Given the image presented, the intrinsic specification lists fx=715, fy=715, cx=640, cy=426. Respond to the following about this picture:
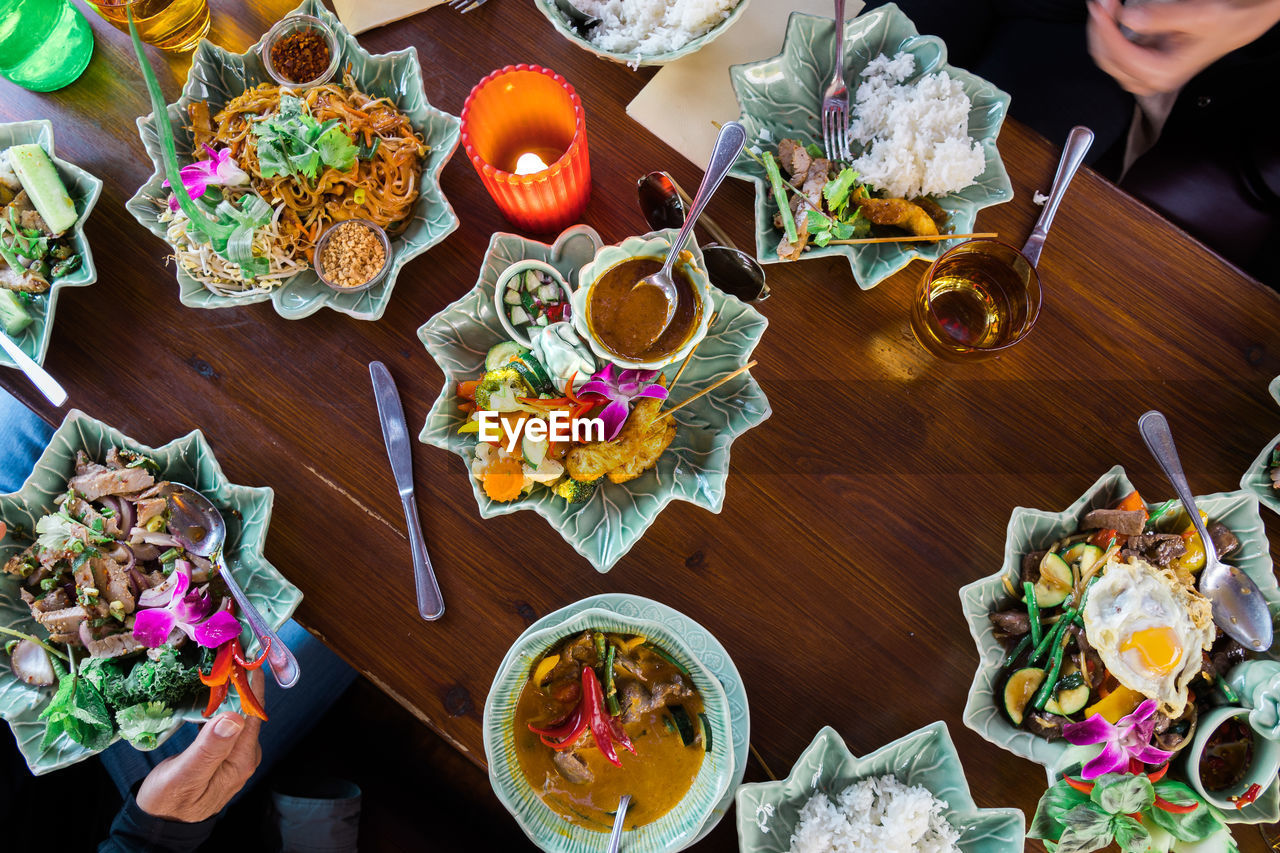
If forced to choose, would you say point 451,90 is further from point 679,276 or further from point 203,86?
point 679,276

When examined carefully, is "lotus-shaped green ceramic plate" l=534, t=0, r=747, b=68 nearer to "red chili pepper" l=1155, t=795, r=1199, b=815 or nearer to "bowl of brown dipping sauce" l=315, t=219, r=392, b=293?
"bowl of brown dipping sauce" l=315, t=219, r=392, b=293

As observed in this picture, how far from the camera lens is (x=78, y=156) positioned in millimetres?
1691

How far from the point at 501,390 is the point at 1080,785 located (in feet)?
4.32

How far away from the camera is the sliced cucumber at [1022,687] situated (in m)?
1.36

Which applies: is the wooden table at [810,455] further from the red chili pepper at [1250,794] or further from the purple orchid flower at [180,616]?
the red chili pepper at [1250,794]

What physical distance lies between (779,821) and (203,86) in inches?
78.2

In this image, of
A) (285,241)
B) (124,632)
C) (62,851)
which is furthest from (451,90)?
Answer: (62,851)

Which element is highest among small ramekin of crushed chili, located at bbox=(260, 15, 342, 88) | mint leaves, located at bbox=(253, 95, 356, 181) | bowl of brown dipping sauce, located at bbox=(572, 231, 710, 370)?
small ramekin of crushed chili, located at bbox=(260, 15, 342, 88)

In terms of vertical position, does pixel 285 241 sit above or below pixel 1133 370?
above

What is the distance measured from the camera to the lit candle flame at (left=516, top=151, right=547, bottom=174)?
60.2 inches

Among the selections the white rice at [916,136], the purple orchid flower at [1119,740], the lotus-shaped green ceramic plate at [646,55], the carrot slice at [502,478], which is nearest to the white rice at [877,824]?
the purple orchid flower at [1119,740]

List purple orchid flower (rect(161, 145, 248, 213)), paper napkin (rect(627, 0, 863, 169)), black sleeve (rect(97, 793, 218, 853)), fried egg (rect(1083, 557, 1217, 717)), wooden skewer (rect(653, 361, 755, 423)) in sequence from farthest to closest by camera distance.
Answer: black sleeve (rect(97, 793, 218, 853))
paper napkin (rect(627, 0, 863, 169))
purple orchid flower (rect(161, 145, 248, 213))
wooden skewer (rect(653, 361, 755, 423))
fried egg (rect(1083, 557, 1217, 717))

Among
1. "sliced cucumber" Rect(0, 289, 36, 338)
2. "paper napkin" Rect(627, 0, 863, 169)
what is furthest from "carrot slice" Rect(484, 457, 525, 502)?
"sliced cucumber" Rect(0, 289, 36, 338)

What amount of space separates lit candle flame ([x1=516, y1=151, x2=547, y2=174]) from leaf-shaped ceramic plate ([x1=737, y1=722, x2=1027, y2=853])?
1.28 m
